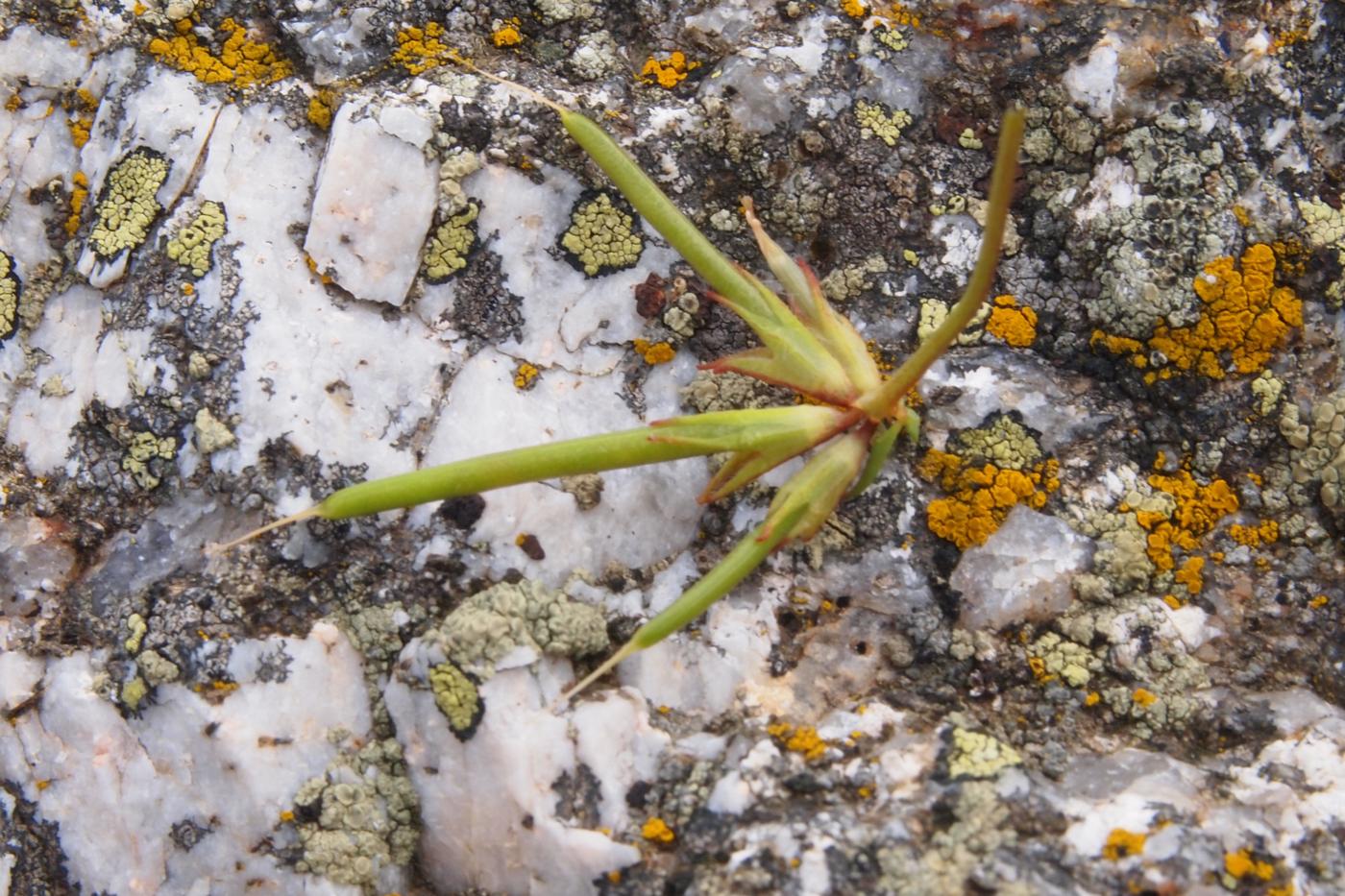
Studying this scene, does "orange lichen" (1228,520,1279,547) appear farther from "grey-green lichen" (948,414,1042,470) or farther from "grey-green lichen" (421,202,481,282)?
"grey-green lichen" (421,202,481,282)

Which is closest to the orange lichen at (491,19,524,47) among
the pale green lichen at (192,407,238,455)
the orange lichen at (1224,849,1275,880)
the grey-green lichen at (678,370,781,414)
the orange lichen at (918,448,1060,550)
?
the grey-green lichen at (678,370,781,414)

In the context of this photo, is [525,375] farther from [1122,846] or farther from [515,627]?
[1122,846]

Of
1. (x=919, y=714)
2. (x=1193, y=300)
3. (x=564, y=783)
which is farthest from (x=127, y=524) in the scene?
(x=1193, y=300)

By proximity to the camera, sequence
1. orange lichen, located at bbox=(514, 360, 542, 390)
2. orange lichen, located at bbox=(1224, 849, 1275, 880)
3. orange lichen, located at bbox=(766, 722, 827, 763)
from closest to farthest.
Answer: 1. orange lichen, located at bbox=(1224, 849, 1275, 880)
2. orange lichen, located at bbox=(766, 722, 827, 763)
3. orange lichen, located at bbox=(514, 360, 542, 390)

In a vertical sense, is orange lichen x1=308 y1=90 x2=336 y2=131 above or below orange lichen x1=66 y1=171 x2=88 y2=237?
above

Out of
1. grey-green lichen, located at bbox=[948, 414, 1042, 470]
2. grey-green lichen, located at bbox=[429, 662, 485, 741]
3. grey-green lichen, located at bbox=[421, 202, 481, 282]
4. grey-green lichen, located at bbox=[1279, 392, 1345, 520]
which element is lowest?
grey-green lichen, located at bbox=[429, 662, 485, 741]

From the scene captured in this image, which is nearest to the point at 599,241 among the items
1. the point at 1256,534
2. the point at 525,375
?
the point at 525,375

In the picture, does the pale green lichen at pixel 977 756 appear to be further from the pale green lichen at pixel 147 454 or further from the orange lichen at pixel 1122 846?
the pale green lichen at pixel 147 454

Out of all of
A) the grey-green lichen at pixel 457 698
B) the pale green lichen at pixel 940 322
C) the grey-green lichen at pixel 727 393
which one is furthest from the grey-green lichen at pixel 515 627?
the pale green lichen at pixel 940 322
